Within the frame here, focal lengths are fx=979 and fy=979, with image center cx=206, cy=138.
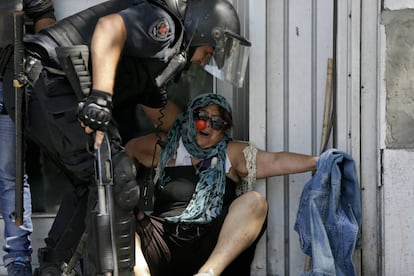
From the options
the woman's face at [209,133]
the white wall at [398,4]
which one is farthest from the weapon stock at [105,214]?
the white wall at [398,4]

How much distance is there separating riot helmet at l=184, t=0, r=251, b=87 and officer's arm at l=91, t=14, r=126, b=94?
0.51 m

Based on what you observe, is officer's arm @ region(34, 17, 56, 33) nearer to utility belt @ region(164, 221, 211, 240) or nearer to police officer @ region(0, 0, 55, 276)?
police officer @ region(0, 0, 55, 276)

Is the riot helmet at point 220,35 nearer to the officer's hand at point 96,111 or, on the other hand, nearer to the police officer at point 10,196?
the officer's hand at point 96,111

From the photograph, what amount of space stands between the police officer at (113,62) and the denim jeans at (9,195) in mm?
206

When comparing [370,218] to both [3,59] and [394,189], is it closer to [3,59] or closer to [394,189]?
[394,189]

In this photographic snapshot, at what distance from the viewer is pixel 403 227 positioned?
493 centimetres

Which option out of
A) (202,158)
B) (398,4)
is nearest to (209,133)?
(202,158)

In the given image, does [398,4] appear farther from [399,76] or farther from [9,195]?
[9,195]

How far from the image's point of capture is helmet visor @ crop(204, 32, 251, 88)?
4934 mm

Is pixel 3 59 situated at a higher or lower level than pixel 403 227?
higher

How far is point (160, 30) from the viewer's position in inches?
175

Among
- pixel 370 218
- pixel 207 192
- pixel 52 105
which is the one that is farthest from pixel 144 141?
pixel 370 218

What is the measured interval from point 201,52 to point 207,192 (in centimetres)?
72

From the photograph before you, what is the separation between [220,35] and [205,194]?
0.83 meters
